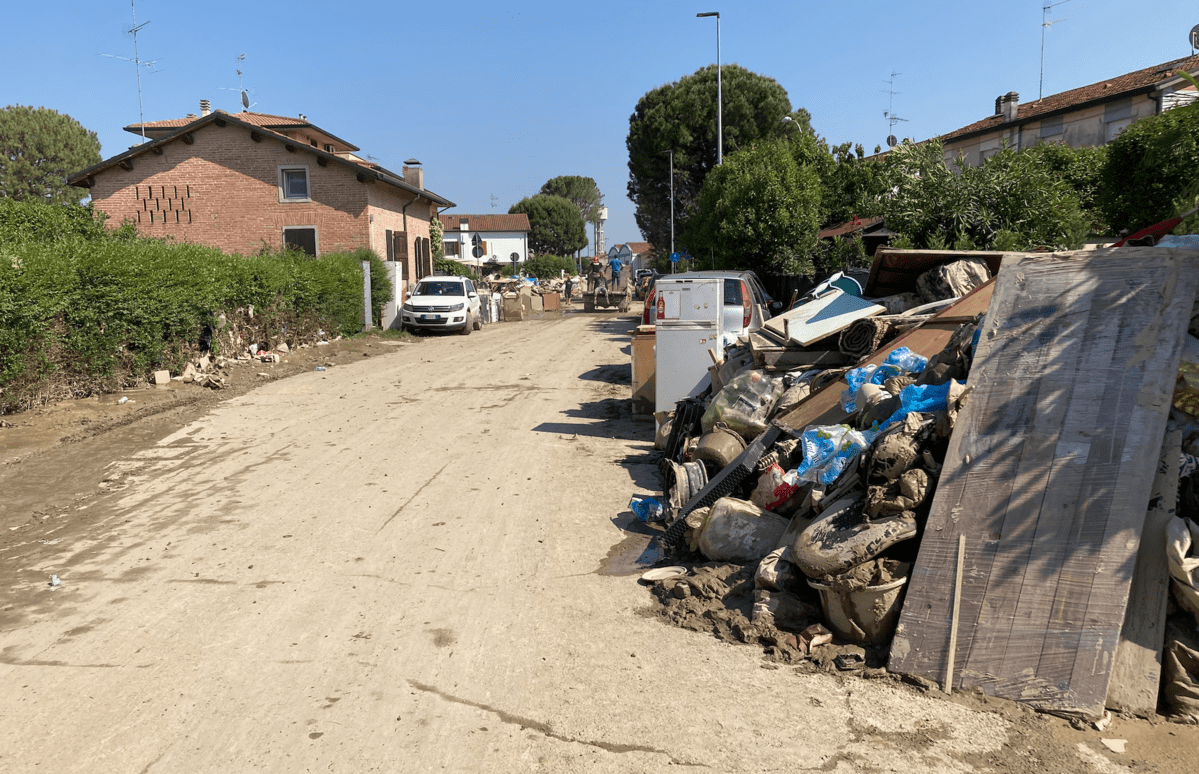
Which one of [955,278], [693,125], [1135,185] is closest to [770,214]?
[1135,185]

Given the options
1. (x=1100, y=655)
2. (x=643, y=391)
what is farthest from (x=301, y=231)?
(x=1100, y=655)

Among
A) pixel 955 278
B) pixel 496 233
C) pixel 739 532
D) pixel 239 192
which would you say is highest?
pixel 496 233

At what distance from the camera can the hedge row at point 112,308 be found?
9.95 meters

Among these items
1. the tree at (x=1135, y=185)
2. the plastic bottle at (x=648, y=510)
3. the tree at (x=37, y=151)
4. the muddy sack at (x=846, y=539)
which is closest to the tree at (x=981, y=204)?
the tree at (x=1135, y=185)

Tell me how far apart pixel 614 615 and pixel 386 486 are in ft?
11.4

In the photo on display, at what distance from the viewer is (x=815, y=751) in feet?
11.4

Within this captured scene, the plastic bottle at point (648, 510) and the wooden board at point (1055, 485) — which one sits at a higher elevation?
the wooden board at point (1055, 485)

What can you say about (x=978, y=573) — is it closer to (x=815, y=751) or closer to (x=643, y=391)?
(x=815, y=751)

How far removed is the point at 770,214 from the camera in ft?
74.1

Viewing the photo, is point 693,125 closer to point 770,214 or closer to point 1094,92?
point 1094,92

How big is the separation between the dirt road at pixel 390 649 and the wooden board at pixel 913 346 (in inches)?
67.8

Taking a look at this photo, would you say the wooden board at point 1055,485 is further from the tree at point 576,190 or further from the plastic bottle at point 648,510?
the tree at point 576,190

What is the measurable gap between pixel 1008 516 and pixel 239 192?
94.1 ft

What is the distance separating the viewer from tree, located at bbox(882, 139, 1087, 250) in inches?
446
